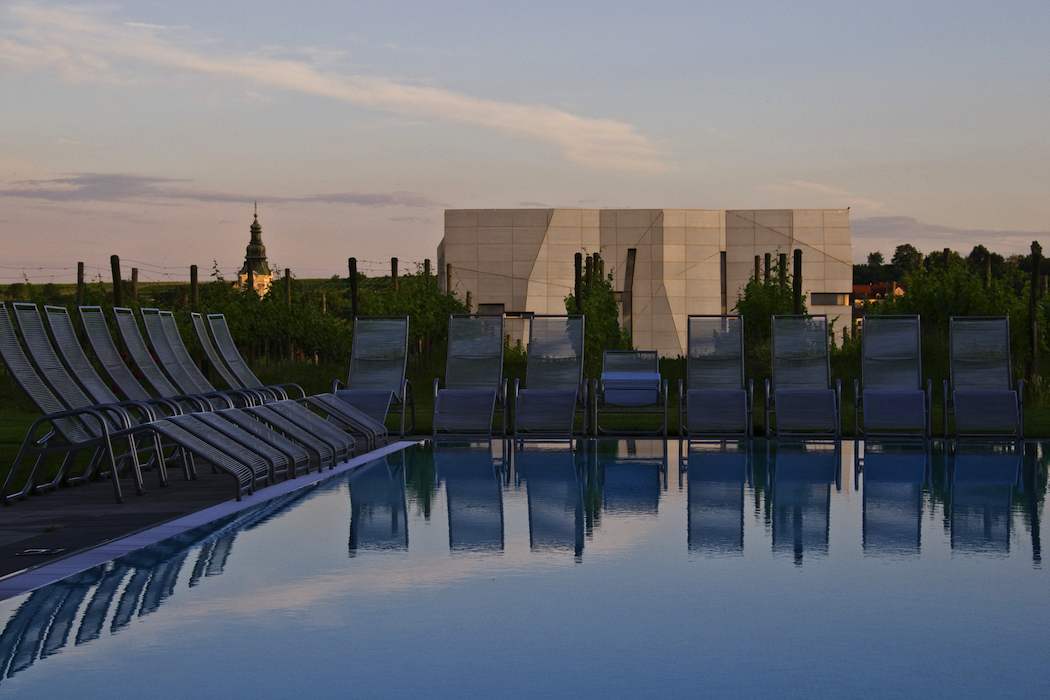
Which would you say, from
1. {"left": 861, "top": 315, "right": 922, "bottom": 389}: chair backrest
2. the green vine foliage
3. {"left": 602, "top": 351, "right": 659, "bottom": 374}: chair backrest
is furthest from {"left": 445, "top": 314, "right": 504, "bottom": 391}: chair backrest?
the green vine foliage

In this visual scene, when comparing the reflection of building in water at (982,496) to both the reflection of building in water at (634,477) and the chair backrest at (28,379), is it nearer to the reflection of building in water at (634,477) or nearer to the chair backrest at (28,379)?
the reflection of building in water at (634,477)

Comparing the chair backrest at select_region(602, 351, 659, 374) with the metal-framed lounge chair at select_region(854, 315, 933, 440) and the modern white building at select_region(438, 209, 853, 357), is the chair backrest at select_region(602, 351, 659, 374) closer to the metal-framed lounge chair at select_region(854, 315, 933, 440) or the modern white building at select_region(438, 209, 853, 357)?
the metal-framed lounge chair at select_region(854, 315, 933, 440)

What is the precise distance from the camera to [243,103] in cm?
1593

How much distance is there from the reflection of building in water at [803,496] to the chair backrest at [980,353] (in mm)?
1913

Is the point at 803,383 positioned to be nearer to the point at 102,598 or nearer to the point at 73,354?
the point at 73,354

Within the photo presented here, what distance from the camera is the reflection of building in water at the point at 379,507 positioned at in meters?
5.55

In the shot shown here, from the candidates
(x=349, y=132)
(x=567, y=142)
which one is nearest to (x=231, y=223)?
(x=567, y=142)

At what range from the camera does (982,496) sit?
7.18m

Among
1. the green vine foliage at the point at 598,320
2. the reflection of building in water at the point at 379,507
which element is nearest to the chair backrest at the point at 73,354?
the reflection of building in water at the point at 379,507

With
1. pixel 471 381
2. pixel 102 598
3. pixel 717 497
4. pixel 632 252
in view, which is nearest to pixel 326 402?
pixel 471 381

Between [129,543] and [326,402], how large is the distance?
4704 mm

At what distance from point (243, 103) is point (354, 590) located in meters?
12.9

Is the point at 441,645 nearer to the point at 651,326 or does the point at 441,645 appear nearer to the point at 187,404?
the point at 187,404

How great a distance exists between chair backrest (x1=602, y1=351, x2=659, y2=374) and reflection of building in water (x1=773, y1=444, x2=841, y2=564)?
2.61m
